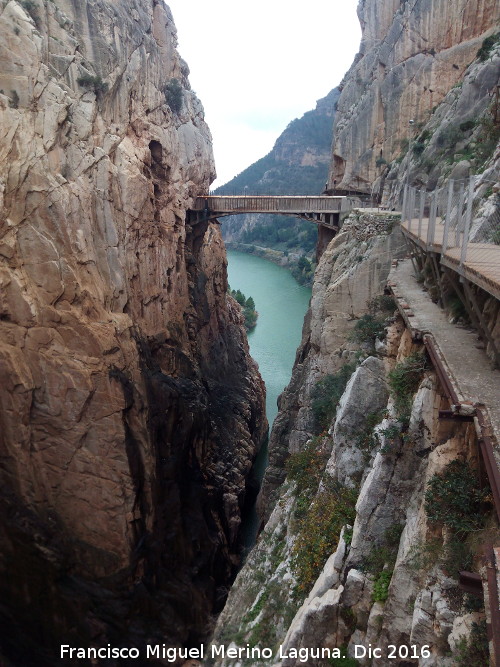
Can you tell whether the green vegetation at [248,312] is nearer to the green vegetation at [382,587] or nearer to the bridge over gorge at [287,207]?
the bridge over gorge at [287,207]

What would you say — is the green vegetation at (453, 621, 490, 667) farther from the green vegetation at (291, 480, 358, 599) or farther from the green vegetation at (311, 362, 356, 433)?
the green vegetation at (311, 362, 356, 433)

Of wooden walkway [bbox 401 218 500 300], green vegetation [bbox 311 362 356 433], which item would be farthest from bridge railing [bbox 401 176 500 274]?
green vegetation [bbox 311 362 356 433]

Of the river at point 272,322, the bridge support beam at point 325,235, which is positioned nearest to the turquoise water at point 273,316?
the river at point 272,322

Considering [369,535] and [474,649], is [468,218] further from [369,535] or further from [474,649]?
[474,649]

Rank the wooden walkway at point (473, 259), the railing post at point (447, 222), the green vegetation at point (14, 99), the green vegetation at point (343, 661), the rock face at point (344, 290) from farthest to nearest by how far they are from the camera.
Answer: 1. the rock face at point (344, 290)
2. the green vegetation at point (14, 99)
3. the railing post at point (447, 222)
4. the wooden walkway at point (473, 259)
5. the green vegetation at point (343, 661)

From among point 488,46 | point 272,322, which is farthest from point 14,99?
point 272,322

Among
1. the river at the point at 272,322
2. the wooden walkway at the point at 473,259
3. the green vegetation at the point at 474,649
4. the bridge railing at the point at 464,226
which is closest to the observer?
the green vegetation at the point at 474,649
